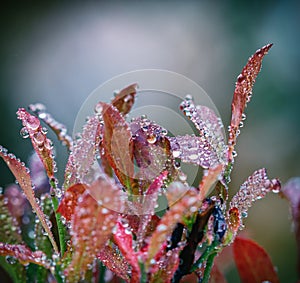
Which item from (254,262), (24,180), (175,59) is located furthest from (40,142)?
(175,59)

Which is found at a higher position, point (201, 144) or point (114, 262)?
point (201, 144)

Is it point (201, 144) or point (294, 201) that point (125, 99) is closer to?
point (201, 144)

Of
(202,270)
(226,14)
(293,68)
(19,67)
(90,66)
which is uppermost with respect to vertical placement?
(226,14)

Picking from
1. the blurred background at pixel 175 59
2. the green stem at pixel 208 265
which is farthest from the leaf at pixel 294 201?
the blurred background at pixel 175 59

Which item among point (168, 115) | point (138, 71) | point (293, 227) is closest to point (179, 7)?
point (138, 71)

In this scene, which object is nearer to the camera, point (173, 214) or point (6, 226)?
point (173, 214)

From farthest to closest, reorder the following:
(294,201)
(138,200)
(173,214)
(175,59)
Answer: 1. (175,59)
2. (294,201)
3. (138,200)
4. (173,214)

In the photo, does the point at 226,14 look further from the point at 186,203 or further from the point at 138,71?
the point at 186,203
